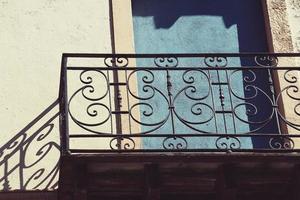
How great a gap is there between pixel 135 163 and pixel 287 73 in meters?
2.40

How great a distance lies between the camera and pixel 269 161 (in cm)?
912

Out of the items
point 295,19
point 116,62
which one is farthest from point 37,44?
point 295,19

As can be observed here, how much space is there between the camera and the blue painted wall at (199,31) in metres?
10.6

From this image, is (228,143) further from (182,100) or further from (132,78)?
(132,78)

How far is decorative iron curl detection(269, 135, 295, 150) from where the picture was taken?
9.90 metres

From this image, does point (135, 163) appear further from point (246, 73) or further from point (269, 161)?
point (246, 73)

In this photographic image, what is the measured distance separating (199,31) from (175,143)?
1.50m

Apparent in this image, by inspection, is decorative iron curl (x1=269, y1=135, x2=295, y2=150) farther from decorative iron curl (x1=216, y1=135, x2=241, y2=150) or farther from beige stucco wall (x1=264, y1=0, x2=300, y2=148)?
decorative iron curl (x1=216, y1=135, x2=241, y2=150)

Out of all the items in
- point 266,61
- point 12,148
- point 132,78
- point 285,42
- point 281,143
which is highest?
point 285,42

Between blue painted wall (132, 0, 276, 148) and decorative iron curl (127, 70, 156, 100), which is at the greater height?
blue painted wall (132, 0, 276, 148)

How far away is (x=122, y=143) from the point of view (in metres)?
9.91

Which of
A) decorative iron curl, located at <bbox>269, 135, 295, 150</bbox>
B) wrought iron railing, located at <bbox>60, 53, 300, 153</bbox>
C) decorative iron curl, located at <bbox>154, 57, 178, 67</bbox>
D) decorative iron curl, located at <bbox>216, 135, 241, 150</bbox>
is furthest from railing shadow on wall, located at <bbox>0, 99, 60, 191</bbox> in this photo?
decorative iron curl, located at <bbox>269, 135, 295, 150</bbox>

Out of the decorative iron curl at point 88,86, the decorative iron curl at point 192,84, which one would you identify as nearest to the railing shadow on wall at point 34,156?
the decorative iron curl at point 88,86

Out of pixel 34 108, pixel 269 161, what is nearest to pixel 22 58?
pixel 34 108
